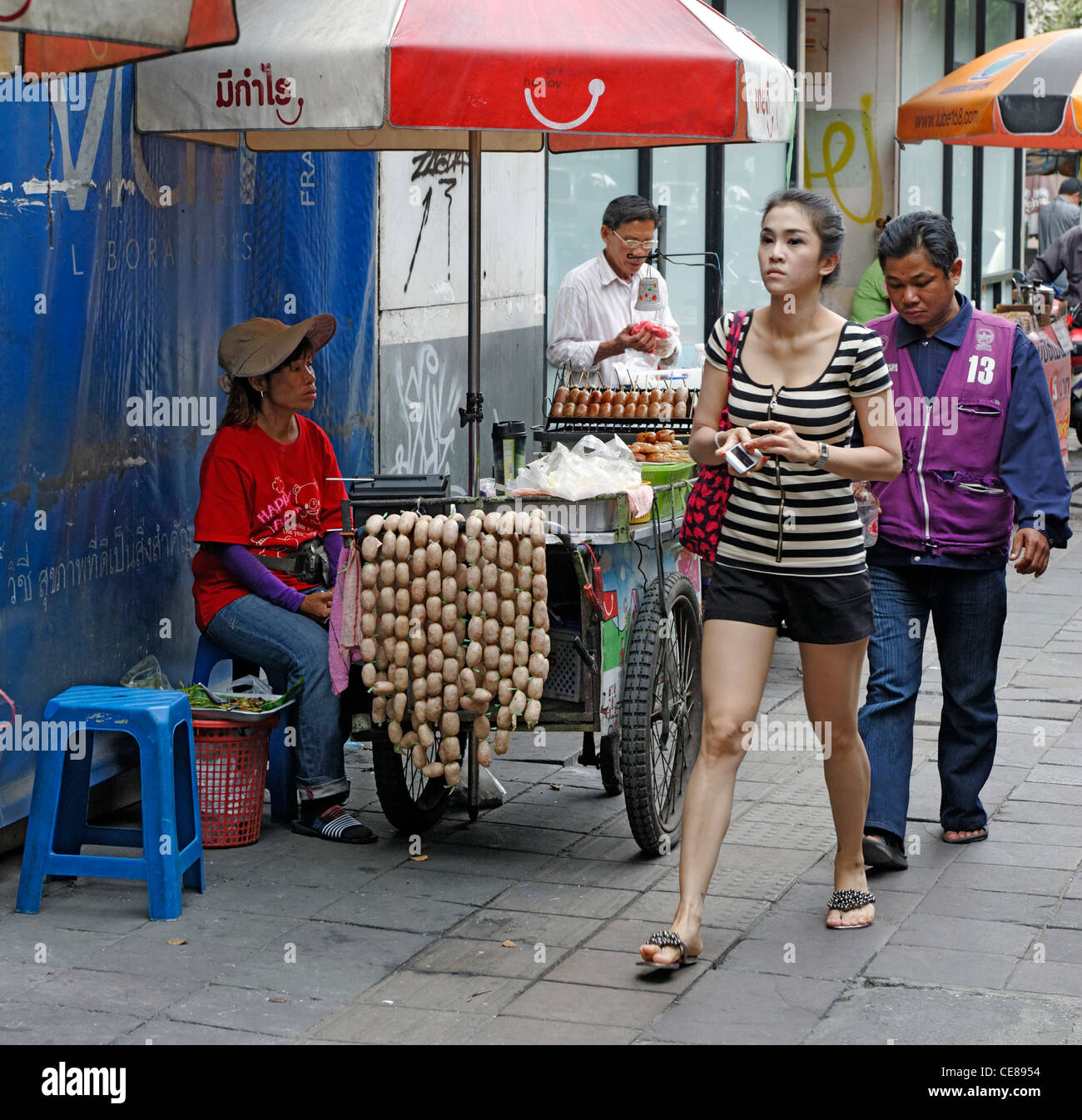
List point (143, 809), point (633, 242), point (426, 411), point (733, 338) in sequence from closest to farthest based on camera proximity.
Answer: point (733, 338)
point (143, 809)
point (633, 242)
point (426, 411)

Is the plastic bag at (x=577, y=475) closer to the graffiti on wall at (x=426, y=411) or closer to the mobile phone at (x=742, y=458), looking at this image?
the mobile phone at (x=742, y=458)

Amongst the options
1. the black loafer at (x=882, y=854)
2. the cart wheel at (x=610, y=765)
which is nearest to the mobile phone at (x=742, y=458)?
the black loafer at (x=882, y=854)

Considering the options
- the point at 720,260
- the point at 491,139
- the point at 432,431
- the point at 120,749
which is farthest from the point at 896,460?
the point at 720,260

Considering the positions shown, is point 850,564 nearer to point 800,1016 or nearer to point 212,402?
point 800,1016

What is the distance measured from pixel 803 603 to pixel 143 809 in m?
1.85

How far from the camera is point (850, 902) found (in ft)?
15.8

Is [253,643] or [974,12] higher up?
[974,12]

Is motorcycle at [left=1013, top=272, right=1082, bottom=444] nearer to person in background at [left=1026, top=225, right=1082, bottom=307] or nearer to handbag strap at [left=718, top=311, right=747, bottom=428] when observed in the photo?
person in background at [left=1026, top=225, right=1082, bottom=307]

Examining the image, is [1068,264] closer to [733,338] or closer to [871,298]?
[871,298]

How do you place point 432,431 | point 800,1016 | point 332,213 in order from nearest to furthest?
point 800,1016 < point 332,213 < point 432,431

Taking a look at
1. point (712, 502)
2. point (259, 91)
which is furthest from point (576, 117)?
point (712, 502)

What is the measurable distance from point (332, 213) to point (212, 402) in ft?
4.55

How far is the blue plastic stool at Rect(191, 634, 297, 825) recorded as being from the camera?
5.71 meters

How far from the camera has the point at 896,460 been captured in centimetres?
443
